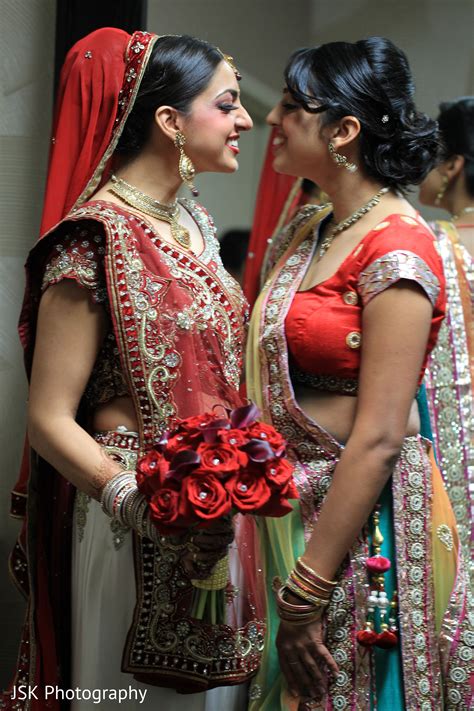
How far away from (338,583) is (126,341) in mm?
549

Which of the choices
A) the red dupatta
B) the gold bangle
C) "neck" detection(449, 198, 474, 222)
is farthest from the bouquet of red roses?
"neck" detection(449, 198, 474, 222)

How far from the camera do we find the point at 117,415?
5.96ft

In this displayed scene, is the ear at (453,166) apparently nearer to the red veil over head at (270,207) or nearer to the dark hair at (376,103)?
the red veil over head at (270,207)

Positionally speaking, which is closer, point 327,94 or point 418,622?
point 418,622

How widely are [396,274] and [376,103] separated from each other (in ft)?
1.24

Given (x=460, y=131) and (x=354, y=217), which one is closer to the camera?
(x=354, y=217)

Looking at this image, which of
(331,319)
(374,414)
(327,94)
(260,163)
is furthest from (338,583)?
(260,163)

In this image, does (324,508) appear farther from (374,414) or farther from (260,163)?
(260,163)

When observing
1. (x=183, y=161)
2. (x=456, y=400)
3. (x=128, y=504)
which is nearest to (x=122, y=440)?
(x=128, y=504)

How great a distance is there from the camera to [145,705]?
175cm

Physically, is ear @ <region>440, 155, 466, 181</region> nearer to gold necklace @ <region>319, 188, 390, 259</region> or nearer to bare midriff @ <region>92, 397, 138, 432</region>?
gold necklace @ <region>319, 188, 390, 259</region>

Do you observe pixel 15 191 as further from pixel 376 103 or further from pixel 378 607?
pixel 378 607

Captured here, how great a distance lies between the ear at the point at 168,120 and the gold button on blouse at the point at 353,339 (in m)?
0.46

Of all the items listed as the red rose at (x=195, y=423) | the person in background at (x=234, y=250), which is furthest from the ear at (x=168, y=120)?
the person in background at (x=234, y=250)
